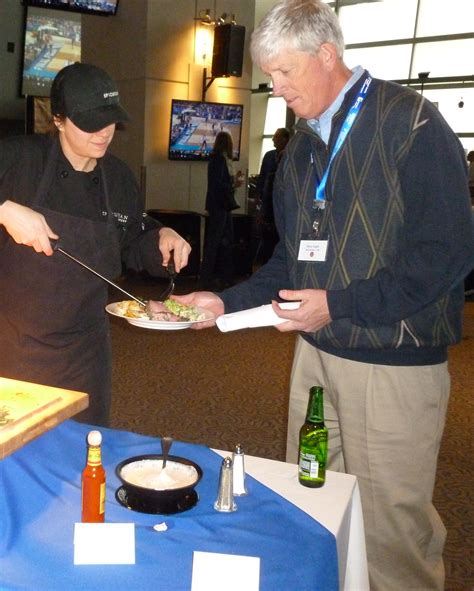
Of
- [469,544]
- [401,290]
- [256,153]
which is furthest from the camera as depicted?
[256,153]

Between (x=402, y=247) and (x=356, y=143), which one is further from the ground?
(x=356, y=143)

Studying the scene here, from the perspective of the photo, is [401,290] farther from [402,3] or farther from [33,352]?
[402,3]

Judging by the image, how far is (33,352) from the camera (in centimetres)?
184

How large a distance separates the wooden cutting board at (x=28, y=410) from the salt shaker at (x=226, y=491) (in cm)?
34

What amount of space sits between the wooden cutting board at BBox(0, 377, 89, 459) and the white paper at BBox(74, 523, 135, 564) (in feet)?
0.60

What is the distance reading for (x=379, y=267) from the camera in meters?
1.53

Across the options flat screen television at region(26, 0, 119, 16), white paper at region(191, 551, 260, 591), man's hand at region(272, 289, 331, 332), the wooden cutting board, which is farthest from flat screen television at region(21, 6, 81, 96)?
white paper at region(191, 551, 260, 591)

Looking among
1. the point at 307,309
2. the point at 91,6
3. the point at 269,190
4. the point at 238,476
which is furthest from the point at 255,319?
the point at 91,6

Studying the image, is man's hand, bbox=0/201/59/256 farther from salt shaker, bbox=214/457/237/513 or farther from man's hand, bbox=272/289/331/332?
salt shaker, bbox=214/457/237/513

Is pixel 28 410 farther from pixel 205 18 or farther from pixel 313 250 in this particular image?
pixel 205 18

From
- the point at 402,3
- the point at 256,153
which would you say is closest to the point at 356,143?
the point at 402,3

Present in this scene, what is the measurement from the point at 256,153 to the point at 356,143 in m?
11.2

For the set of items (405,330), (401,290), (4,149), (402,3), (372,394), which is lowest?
(372,394)

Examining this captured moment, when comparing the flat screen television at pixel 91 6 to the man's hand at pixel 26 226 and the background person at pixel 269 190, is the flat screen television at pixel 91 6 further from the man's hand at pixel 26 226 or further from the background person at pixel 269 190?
the man's hand at pixel 26 226
